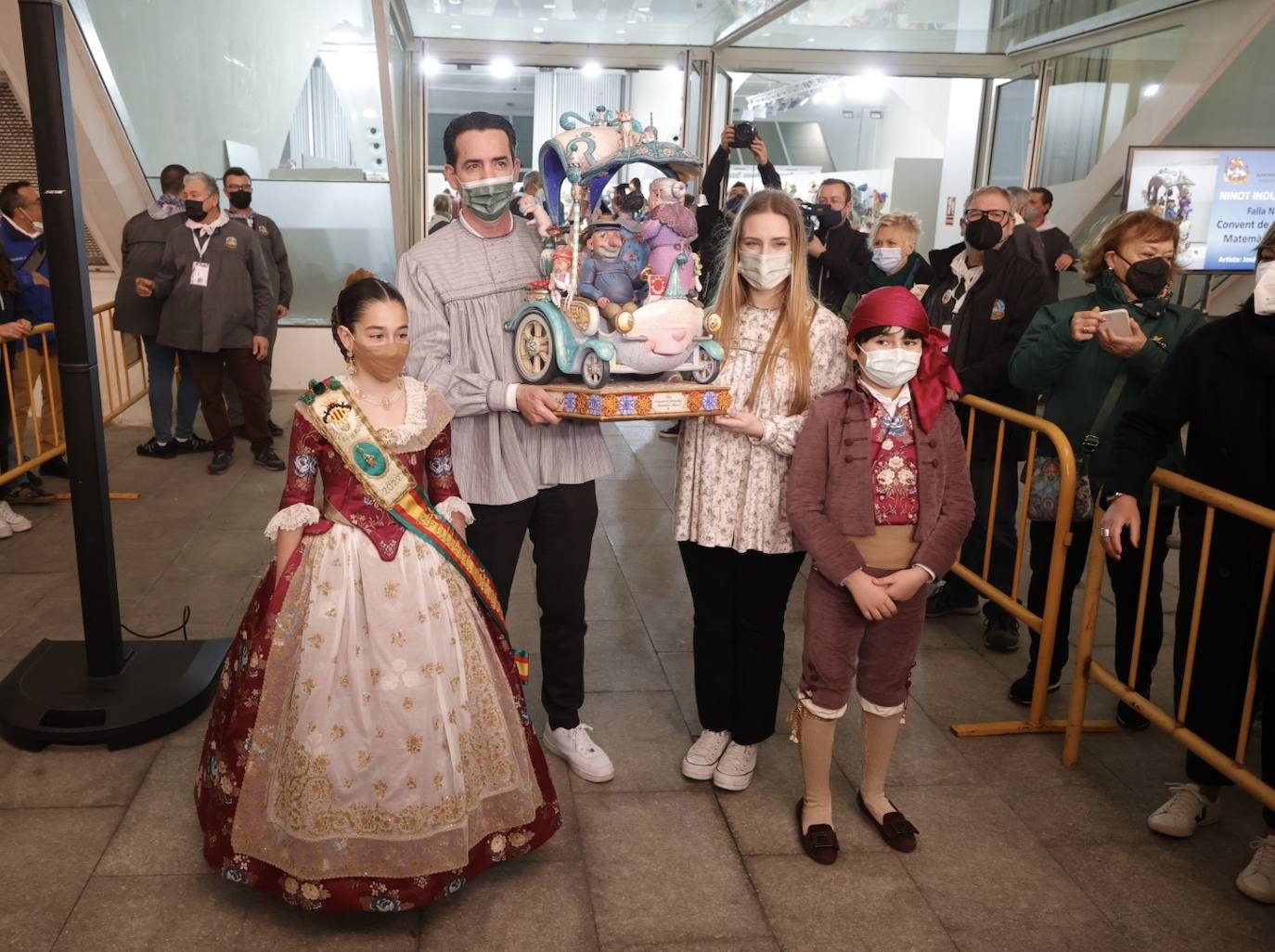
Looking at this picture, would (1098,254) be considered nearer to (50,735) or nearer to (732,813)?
(732,813)

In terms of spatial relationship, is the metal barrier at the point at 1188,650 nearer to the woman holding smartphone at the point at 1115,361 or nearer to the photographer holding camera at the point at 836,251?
the woman holding smartphone at the point at 1115,361

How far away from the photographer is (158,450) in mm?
7137

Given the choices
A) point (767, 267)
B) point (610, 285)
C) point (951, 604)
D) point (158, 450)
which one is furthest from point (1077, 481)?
point (158, 450)

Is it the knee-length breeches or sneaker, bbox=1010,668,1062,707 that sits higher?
the knee-length breeches

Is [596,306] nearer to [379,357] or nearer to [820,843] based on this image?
[379,357]

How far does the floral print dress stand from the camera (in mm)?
2412

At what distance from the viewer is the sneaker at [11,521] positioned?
17.7 feet

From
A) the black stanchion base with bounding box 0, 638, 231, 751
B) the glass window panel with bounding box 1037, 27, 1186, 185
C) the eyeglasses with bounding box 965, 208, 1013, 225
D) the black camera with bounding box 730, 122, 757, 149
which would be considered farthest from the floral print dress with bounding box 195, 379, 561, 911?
the glass window panel with bounding box 1037, 27, 1186, 185

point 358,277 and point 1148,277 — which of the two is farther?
point 1148,277

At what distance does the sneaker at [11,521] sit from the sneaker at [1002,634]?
4672mm

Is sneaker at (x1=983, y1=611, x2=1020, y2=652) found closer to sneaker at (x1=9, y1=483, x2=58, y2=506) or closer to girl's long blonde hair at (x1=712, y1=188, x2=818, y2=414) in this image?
girl's long blonde hair at (x1=712, y1=188, x2=818, y2=414)

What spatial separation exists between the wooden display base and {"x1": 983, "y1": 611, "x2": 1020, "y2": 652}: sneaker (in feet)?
6.92

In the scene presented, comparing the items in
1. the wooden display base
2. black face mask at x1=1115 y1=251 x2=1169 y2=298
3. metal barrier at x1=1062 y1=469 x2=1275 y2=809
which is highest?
black face mask at x1=1115 y1=251 x2=1169 y2=298

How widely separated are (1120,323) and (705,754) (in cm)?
181
